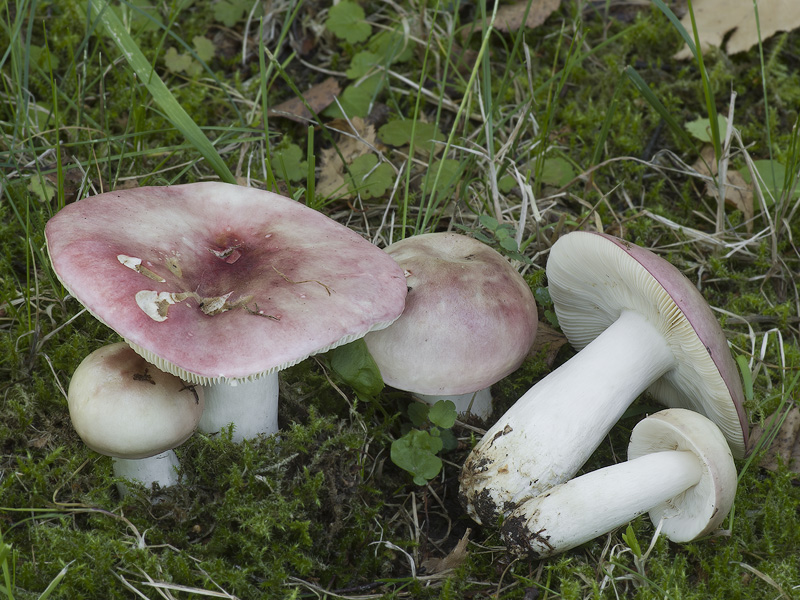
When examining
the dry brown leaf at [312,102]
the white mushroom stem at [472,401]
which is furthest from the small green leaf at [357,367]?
the dry brown leaf at [312,102]

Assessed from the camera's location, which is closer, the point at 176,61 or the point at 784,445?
the point at 784,445

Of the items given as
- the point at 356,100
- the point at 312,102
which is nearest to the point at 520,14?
the point at 356,100

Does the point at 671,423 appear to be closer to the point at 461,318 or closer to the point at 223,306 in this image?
the point at 461,318

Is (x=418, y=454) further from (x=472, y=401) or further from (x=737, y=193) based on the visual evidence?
(x=737, y=193)

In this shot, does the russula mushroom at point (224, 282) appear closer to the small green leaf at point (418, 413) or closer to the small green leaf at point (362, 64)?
the small green leaf at point (418, 413)

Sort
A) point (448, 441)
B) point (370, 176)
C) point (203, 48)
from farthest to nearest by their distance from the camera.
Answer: point (203, 48) < point (370, 176) < point (448, 441)
